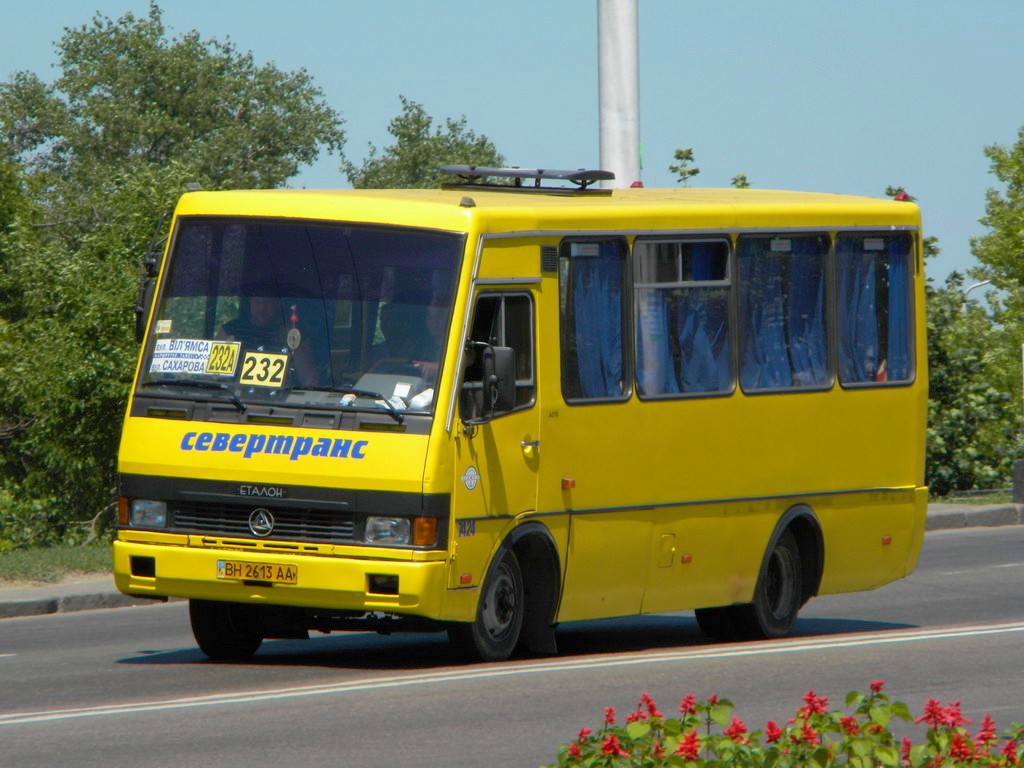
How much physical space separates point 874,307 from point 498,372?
14.0 ft

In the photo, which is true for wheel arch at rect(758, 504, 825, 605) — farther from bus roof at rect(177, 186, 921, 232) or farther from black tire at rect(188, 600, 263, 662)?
black tire at rect(188, 600, 263, 662)

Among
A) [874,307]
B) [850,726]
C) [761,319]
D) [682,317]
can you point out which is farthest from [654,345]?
[850,726]

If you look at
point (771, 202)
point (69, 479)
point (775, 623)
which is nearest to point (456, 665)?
point (775, 623)

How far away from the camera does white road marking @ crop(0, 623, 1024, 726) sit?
9750mm

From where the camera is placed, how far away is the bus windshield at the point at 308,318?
11156 mm

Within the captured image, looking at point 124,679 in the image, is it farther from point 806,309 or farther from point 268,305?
point 806,309

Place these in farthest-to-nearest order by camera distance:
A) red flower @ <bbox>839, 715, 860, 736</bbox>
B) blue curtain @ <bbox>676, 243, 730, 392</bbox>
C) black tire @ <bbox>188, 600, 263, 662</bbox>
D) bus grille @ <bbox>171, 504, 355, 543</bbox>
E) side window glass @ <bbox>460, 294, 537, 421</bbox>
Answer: blue curtain @ <bbox>676, 243, 730, 392</bbox> → black tire @ <bbox>188, 600, 263, 662</bbox> → side window glass @ <bbox>460, 294, 537, 421</bbox> → bus grille @ <bbox>171, 504, 355, 543</bbox> → red flower @ <bbox>839, 715, 860, 736</bbox>

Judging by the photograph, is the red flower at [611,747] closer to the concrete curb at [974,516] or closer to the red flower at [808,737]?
the red flower at [808,737]

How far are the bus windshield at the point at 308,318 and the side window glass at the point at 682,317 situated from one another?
181cm

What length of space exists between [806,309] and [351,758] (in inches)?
255

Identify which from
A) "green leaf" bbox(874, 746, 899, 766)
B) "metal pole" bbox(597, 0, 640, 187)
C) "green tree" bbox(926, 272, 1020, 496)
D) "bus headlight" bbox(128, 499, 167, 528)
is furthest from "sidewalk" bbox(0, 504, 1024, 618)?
"green tree" bbox(926, 272, 1020, 496)

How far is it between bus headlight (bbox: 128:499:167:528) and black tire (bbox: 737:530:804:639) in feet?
13.9

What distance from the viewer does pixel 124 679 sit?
36.6 ft

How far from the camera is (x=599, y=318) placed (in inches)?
485
